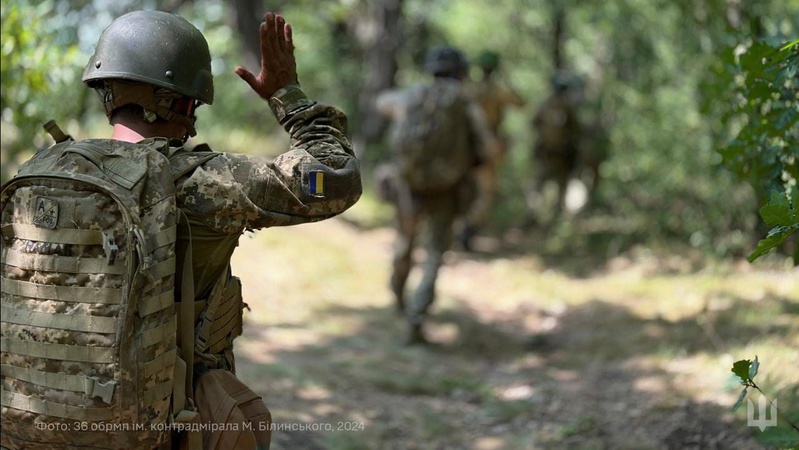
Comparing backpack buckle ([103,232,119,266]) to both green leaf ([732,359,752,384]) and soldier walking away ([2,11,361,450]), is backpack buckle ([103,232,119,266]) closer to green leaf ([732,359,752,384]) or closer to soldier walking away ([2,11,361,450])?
soldier walking away ([2,11,361,450])

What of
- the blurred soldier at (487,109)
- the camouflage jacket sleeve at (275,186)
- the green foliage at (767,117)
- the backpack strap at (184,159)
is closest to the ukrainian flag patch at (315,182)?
the camouflage jacket sleeve at (275,186)

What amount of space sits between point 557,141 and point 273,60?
964 centimetres

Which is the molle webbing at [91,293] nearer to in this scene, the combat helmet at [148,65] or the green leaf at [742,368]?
the combat helmet at [148,65]

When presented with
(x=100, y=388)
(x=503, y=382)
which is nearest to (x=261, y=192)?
(x=100, y=388)

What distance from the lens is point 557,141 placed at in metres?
12.0

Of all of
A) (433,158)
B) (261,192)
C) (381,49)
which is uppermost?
(381,49)

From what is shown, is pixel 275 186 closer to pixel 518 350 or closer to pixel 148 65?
pixel 148 65

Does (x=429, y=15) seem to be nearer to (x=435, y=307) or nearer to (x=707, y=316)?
(x=435, y=307)

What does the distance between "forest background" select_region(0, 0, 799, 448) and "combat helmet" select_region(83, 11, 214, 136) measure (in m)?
1.84

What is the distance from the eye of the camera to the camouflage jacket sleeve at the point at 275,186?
2.44 m

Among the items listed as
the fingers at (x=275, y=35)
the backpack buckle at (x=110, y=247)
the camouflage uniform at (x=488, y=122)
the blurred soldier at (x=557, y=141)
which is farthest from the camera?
the blurred soldier at (x=557, y=141)

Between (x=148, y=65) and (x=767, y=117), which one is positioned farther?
(x=767, y=117)

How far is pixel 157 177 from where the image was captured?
2.37 m

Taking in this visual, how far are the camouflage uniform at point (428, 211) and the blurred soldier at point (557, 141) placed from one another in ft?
15.5
